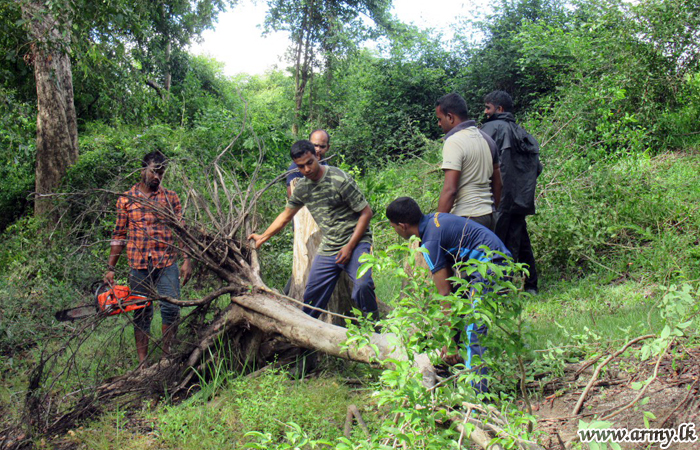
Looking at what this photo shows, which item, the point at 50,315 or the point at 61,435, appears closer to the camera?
the point at 61,435

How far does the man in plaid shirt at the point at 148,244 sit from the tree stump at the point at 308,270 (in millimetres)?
1065

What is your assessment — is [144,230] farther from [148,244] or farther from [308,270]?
[308,270]

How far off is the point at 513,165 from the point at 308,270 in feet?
7.27

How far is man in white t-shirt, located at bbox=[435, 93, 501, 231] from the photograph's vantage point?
160 inches

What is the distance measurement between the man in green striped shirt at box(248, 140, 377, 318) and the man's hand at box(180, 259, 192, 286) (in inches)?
41.2

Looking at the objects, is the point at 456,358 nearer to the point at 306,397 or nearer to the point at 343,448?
the point at 306,397

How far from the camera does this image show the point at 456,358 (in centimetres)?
355

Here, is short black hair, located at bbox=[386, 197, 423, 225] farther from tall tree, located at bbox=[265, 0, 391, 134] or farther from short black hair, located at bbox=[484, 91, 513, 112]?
tall tree, located at bbox=[265, 0, 391, 134]

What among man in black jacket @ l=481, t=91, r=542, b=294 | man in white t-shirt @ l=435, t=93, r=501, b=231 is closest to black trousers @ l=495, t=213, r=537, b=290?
man in black jacket @ l=481, t=91, r=542, b=294

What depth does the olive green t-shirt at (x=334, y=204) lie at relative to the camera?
4.27 meters

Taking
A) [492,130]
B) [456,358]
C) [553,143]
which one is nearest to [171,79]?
[553,143]

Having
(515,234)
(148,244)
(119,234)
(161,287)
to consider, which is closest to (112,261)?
(119,234)

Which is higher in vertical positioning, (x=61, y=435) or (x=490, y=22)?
(x=490, y=22)

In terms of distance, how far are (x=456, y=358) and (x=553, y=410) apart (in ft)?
2.16
